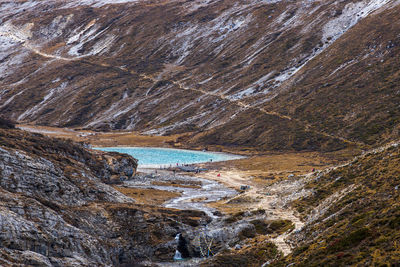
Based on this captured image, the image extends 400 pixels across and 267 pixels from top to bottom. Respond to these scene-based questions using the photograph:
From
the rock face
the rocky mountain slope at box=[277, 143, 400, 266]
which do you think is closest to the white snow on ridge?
the rocky mountain slope at box=[277, 143, 400, 266]

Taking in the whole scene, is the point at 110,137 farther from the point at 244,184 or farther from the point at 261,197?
the point at 261,197

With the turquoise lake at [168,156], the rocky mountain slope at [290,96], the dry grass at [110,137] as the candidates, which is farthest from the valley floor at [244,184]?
the rocky mountain slope at [290,96]

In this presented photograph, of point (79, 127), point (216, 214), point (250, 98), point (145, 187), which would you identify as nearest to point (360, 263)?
point (216, 214)

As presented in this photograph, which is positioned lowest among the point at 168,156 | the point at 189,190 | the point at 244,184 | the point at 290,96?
the point at 290,96

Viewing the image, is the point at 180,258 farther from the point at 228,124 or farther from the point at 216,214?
the point at 228,124

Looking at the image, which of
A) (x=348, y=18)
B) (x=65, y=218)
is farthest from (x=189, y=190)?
(x=348, y=18)

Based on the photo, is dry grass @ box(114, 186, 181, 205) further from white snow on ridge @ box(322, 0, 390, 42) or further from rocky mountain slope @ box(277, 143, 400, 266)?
white snow on ridge @ box(322, 0, 390, 42)
